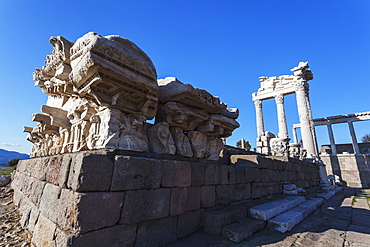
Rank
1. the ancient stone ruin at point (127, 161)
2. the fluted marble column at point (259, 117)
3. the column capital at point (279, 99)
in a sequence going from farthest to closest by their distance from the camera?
the fluted marble column at point (259, 117)
the column capital at point (279, 99)
the ancient stone ruin at point (127, 161)

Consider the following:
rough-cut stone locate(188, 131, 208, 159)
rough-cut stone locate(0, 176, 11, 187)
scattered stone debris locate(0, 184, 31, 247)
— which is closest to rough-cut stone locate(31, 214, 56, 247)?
scattered stone debris locate(0, 184, 31, 247)

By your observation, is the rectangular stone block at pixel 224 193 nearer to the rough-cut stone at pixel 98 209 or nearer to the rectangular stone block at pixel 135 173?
the rectangular stone block at pixel 135 173

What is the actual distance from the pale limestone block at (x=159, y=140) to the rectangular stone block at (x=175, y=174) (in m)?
0.31

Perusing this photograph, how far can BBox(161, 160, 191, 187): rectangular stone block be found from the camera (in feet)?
8.64

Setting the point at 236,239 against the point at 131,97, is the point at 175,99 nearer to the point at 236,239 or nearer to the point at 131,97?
the point at 131,97

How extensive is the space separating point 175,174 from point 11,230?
2902 mm

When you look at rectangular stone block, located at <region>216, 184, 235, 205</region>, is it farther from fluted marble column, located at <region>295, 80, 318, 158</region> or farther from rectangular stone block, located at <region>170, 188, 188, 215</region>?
fluted marble column, located at <region>295, 80, 318, 158</region>

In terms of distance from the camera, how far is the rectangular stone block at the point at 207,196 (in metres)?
3.14

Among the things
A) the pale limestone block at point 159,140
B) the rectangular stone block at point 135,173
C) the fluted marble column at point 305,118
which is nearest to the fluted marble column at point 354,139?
the fluted marble column at point 305,118

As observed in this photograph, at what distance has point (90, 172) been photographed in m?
1.92

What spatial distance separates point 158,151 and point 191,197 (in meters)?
0.91

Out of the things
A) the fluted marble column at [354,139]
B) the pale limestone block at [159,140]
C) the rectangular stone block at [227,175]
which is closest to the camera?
the pale limestone block at [159,140]

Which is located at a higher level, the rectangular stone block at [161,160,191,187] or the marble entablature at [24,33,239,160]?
the marble entablature at [24,33,239,160]

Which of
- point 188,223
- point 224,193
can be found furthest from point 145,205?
point 224,193
